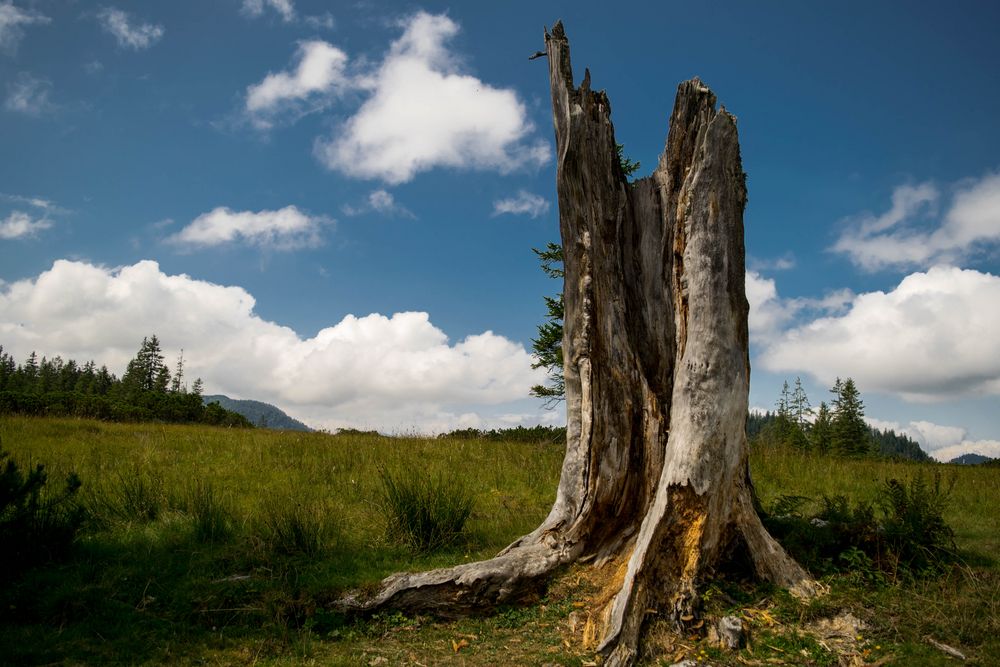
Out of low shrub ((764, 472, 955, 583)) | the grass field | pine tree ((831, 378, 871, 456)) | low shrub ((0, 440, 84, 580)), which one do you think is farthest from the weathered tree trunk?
pine tree ((831, 378, 871, 456))

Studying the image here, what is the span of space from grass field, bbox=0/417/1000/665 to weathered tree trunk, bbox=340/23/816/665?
1.14 ft

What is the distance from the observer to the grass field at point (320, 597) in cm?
510

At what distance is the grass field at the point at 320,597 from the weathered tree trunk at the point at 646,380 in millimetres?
349

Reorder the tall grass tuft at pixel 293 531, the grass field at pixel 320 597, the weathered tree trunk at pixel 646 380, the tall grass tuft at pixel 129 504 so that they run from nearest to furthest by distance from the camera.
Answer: the grass field at pixel 320 597, the weathered tree trunk at pixel 646 380, the tall grass tuft at pixel 293 531, the tall grass tuft at pixel 129 504

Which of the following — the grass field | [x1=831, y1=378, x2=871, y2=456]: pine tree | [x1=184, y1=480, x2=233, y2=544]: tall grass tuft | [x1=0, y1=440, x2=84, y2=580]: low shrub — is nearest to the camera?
the grass field

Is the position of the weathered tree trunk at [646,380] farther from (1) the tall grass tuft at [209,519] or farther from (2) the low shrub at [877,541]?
(1) the tall grass tuft at [209,519]

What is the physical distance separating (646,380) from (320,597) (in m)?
4.16

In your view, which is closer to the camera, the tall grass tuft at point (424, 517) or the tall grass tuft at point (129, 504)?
the tall grass tuft at point (424, 517)

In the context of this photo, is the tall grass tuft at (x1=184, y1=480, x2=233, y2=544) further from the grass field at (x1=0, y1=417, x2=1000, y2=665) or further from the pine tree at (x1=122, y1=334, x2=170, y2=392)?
the pine tree at (x1=122, y1=334, x2=170, y2=392)

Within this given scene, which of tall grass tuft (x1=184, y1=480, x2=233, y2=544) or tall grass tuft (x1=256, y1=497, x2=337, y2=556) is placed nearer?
tall grass tuft (x1=256, y1=497, x2=337, y2=556)

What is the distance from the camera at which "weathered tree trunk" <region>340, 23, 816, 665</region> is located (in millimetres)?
5887

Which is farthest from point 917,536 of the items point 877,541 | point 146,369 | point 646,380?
point 146,369

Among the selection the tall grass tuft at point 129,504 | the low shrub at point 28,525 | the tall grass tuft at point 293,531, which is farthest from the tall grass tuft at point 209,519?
the low shrub at point 28,525

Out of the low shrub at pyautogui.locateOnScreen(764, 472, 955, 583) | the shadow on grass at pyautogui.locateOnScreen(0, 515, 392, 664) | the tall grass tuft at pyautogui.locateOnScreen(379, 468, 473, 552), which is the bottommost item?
the shadow on grass at pyautogui.locateOnScreen(0, 515, 392, 664)
